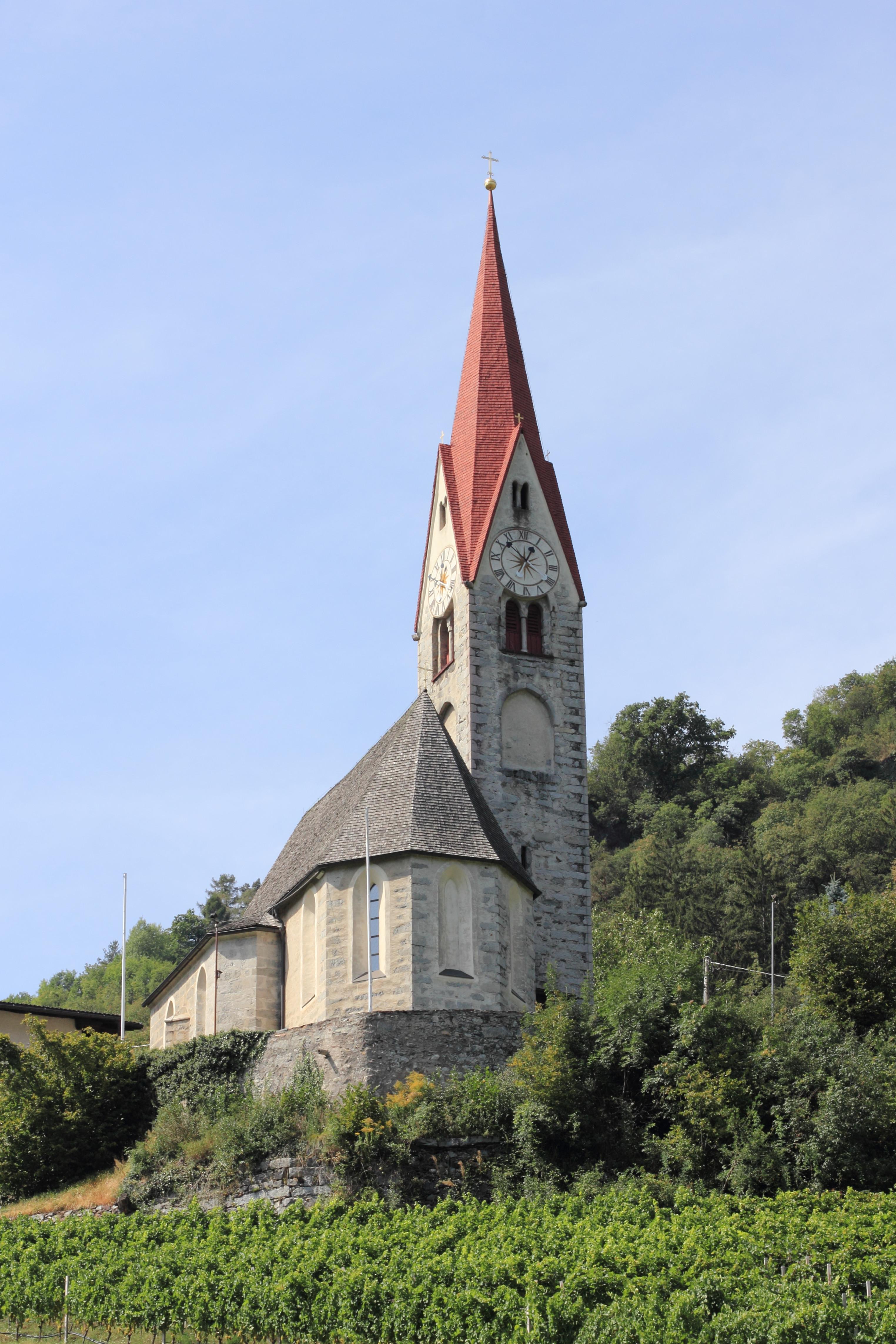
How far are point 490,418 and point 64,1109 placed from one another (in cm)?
2664

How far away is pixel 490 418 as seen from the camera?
5288 centimetres

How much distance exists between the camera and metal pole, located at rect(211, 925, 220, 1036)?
4100cm

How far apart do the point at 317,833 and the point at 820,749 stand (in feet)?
233

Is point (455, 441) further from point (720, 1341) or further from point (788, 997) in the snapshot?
point (720, 1341)

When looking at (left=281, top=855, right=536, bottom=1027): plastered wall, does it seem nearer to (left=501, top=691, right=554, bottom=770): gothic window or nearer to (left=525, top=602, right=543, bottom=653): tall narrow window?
(left=501, top=691, right=554, bottom=770): gothic window

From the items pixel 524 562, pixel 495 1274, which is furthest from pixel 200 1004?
pixel 495 1274

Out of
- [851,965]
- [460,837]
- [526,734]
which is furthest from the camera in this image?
[526,734]

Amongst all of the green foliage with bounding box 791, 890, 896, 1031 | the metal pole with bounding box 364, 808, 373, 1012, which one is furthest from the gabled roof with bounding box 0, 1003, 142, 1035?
the green foliage with bounding box 791, 890, 896, 1031

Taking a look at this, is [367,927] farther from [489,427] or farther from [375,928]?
[489,427]

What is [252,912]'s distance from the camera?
147ft

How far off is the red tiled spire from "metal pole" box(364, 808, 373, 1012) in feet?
45.9

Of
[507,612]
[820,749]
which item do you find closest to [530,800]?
[507,612]

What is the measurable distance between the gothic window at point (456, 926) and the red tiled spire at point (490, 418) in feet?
47.2

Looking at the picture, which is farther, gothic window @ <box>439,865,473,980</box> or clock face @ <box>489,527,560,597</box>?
clock face @ <box>489,527,560,597</box>
